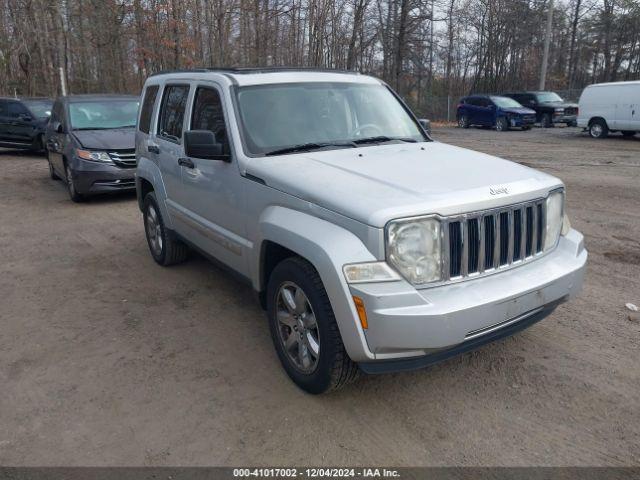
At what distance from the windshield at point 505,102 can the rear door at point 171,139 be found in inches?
921

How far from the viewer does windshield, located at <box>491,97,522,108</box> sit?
25859 mm

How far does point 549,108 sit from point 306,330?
26739 millimetres

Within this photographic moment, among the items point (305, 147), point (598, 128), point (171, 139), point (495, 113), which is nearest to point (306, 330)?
point (305, 147)

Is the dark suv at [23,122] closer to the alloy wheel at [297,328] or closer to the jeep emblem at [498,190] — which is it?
the alloy wheel at [297,328]

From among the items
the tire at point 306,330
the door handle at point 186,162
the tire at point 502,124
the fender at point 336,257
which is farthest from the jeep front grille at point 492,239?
the tire at point 502,124

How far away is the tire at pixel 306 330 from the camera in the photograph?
3.07 meters

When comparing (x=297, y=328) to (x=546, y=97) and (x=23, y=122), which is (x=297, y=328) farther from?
(x=546, y=97)

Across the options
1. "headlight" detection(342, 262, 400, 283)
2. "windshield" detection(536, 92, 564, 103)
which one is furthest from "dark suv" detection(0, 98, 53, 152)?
"windshield" detection(536, 92, 564, 103)

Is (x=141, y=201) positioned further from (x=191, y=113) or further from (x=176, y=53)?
(x=176, y=53)

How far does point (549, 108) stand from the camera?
26469 millimetres

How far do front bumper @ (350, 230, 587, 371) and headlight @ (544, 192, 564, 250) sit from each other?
0.36 metres

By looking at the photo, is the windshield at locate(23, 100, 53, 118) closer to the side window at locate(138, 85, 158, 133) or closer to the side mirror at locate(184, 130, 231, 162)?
the side window at locate(138, 85, 158, 133)

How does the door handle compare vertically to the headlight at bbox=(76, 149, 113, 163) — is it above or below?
above

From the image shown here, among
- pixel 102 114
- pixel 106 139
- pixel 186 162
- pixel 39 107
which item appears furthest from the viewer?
pixel 39 107
